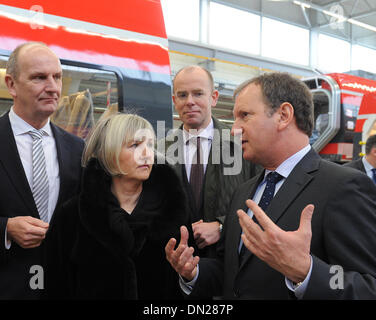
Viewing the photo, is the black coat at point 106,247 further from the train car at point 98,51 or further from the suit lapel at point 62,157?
the train car at point 98,51

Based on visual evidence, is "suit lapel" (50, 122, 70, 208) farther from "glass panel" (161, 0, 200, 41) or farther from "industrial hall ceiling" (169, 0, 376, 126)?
"glass panel" (161, 0, 200, 41)

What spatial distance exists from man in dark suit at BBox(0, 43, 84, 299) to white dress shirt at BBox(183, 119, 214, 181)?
2.21 ft

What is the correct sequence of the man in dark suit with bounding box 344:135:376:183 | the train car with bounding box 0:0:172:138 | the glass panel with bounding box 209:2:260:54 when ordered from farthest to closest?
the glass panel with bounding box 209:2:260:54 → the man in dark suit with bounding box 344:135:376:183 → the train car with bounding box 0:0:172:138

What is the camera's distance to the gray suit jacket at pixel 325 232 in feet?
4.00

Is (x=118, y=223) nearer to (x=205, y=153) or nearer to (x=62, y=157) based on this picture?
(x=62, y=157)

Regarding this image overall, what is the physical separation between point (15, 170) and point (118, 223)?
21.1 inches

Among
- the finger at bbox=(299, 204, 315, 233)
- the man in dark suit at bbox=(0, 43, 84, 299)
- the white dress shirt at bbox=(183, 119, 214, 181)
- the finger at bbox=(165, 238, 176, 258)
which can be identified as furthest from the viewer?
the white dress shirt at bbox=(183, 119, 214, 181)

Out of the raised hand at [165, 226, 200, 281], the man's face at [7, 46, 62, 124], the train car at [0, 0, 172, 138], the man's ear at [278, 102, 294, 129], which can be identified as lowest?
the raised hand at [165, 226, 200, 281]

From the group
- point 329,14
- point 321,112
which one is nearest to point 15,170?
point 321,112

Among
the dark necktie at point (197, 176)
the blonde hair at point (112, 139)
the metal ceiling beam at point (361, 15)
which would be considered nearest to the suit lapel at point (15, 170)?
the blonde hair at point (112, 139)

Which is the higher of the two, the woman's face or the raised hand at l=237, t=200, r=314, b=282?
the woman's face

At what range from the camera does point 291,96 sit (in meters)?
1.63

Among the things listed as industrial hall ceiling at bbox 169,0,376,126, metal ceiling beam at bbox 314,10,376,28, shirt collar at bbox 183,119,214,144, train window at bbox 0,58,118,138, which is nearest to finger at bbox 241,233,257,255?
shirt collar at bbox 183,119,214,144

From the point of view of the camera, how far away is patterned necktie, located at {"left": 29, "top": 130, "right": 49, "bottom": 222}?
1808mm
